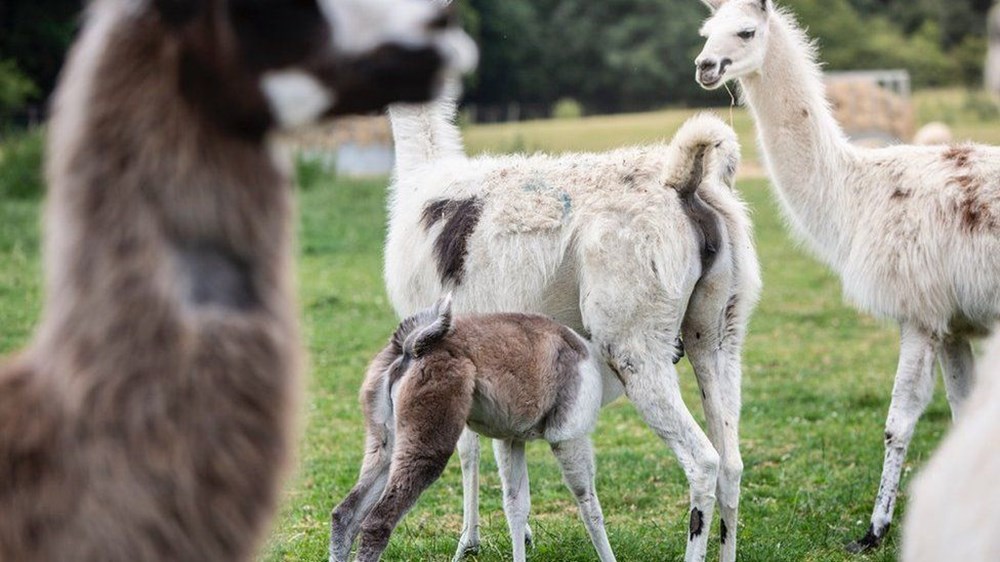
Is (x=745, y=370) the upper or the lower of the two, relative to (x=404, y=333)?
lower

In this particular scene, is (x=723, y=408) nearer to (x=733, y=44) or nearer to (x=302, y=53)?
(x=733, y=44)

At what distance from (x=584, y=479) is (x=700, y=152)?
150cm

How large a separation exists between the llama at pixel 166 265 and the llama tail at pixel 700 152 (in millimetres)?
3032

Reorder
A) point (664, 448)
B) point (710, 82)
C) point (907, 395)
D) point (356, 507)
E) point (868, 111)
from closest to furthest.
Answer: point (356, 507), point (907, 395), point (710, 82), point (664, 448), point (868, 111)

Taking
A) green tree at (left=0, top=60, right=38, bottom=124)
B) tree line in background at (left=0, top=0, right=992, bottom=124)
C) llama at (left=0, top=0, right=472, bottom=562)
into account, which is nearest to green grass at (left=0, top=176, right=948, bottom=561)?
Answer: llama at (left=0, top=0, right=472, bottom=562)

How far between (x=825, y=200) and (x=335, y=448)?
135 inches

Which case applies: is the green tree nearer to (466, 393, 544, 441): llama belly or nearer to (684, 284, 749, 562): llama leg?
(684, 284, 749, 562): llama leg

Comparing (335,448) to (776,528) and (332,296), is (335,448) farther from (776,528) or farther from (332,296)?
(332,296)

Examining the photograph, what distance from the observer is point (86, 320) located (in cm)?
239

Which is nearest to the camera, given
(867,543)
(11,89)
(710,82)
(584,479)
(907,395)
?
(584,479)

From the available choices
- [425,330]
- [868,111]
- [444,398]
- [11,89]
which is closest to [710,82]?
[425,330]

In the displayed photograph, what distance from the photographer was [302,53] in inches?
96.3

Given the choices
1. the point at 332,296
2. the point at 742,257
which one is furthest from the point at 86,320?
the point at 332,296

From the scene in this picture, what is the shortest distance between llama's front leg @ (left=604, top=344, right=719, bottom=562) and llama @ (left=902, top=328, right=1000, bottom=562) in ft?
8.50
